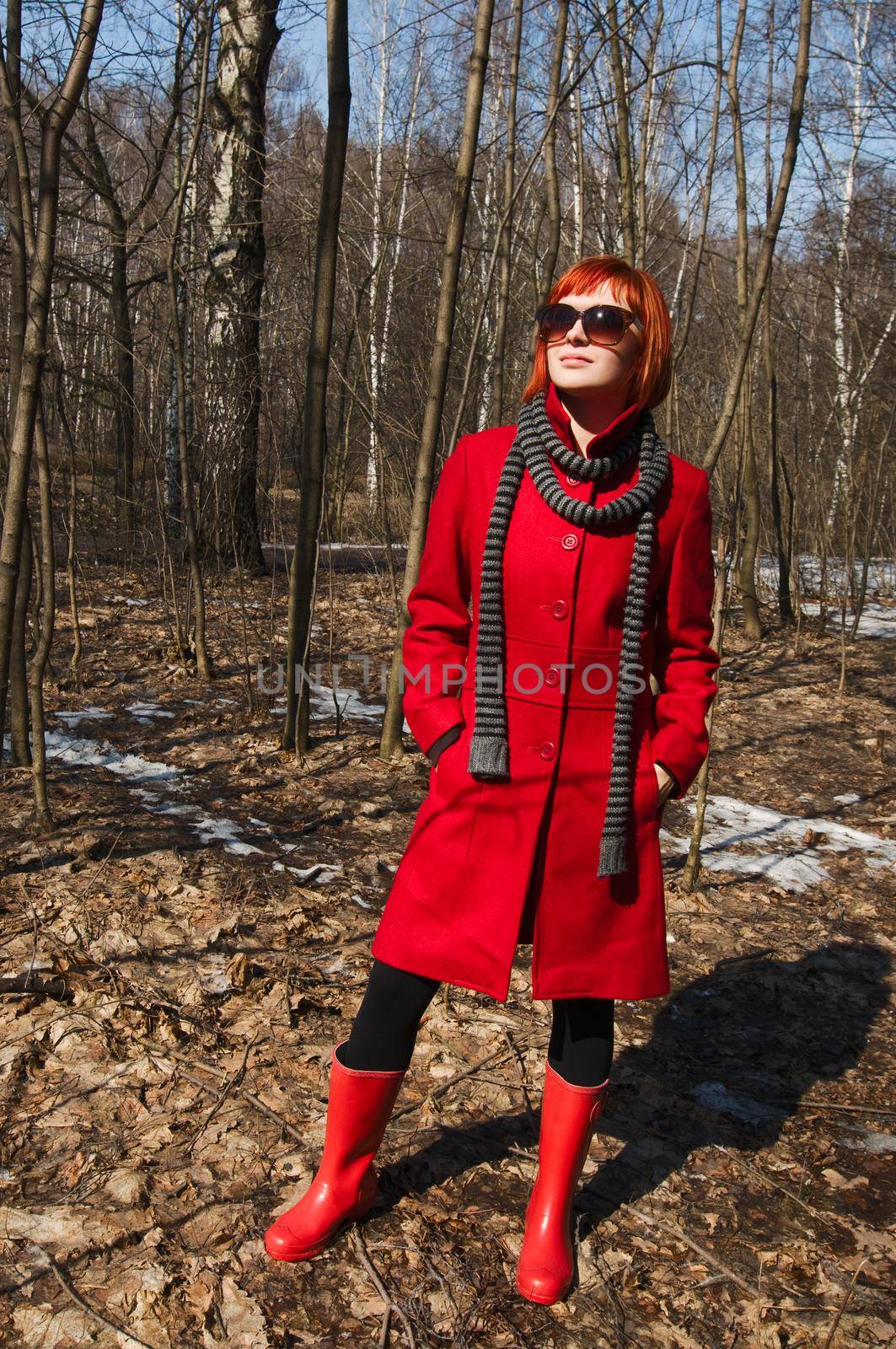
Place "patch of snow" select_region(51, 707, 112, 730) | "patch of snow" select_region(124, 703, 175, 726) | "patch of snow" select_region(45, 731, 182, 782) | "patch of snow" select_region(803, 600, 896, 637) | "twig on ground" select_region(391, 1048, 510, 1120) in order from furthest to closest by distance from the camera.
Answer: "patch of snow" select_region(803, 600, 896, 637)
"patch of snow" select_region(124, 703, 175, 726)
"patch of snow" select_region(51, 707, 112, 730)
"patch of snow" select_region(45, 731, 182, 782)
"twig on ground" select_region(391, 1048, 510, 1120)

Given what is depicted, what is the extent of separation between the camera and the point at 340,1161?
1972 mm

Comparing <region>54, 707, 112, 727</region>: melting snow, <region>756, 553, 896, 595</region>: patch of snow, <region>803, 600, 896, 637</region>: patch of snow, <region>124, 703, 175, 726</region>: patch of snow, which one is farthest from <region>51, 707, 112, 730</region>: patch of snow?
<region>756, 553, 896, 595</region>: patch of snow

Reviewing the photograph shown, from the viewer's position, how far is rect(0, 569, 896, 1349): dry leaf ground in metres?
1.93

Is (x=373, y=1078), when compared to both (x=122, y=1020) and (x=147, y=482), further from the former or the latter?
(x=147, y=482)

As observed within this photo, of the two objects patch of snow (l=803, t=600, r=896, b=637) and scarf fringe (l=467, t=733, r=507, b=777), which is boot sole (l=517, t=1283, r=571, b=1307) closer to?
scarf fringe (l=467, t=733, r=507, b=777)

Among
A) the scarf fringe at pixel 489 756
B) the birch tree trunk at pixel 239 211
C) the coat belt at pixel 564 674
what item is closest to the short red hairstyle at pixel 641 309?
the coat belt at pixel 564 674

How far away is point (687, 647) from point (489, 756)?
17.6 inches

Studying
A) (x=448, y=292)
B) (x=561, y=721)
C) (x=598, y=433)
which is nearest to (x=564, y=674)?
(x=561, y=721)

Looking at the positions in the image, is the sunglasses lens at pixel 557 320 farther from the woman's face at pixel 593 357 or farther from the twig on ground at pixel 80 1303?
the twig on ground at pixel 80 1303

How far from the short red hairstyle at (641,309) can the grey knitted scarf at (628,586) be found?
0.08 m

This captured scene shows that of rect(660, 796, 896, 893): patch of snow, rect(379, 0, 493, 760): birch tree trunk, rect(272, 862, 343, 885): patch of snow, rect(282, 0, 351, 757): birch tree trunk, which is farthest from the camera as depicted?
rect(660, 796, 896, 893): patch of snow

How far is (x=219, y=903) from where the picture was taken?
10.9 feet

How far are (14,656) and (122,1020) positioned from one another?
1.71 m

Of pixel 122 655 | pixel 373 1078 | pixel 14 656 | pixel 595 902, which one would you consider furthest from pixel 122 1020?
pixel 122 655
